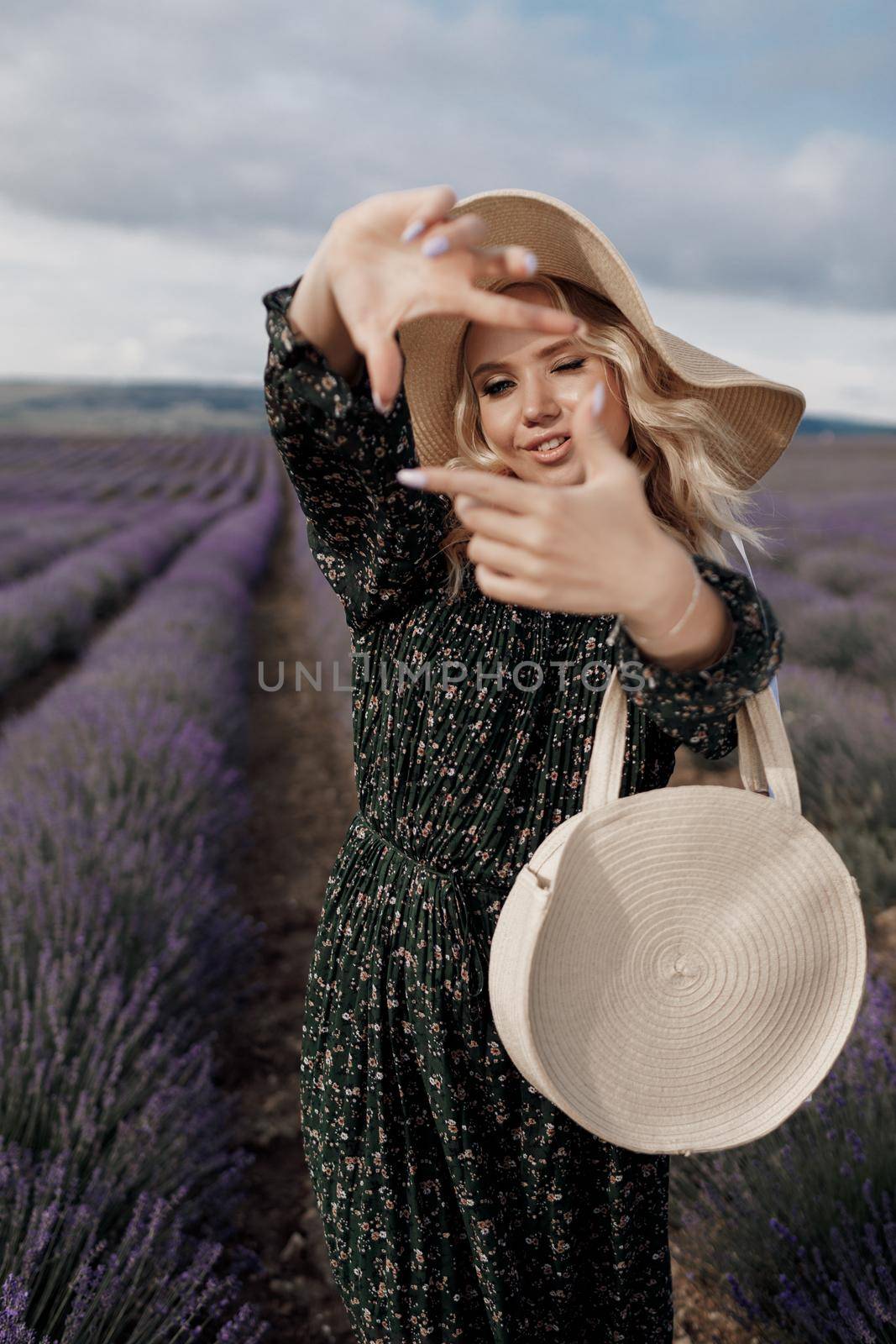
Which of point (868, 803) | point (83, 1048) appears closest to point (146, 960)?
point (83, 1048)

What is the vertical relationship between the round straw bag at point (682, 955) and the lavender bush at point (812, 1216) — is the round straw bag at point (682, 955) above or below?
above

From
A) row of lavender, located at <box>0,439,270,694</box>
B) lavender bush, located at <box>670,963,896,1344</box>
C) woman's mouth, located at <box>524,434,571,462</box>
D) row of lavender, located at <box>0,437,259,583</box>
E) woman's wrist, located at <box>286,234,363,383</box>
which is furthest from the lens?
row of lavender, located at <box>0,437,259,583</box>

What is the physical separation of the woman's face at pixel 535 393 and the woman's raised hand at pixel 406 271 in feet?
1.13

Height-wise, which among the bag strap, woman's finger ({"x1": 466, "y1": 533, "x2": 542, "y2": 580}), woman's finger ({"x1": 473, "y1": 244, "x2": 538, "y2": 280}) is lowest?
the bag strap

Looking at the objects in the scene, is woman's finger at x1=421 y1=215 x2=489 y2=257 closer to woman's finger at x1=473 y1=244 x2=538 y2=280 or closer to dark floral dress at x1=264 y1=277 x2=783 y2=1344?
woman's finger at x1=473 y1=244 x2=538 y2=280

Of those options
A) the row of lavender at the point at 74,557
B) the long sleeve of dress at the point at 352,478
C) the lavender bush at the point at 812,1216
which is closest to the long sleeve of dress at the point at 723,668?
the long sleeve of dress at the point at 352,478

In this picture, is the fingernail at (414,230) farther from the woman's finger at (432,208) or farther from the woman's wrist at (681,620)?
the woman's wrist at (681,620)

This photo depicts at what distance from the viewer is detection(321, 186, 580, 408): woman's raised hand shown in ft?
2.34

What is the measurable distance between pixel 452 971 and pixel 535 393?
731 mm

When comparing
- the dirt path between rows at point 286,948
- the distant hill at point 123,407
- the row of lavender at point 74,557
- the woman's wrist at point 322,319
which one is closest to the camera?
the woman's wrist at point 322,319

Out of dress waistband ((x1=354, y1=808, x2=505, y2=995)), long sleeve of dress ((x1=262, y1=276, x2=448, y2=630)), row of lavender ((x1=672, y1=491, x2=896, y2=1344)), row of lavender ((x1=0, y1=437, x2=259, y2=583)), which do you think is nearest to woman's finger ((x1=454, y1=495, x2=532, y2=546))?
long sleeve of dress ((x1=262, y1=276, x2=448, y2=630))

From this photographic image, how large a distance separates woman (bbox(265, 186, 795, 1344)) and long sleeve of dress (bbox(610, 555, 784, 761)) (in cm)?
11

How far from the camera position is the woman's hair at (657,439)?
3.79 feet

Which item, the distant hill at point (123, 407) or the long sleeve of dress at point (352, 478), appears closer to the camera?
the long sleeve of dress at point (352, 478)
